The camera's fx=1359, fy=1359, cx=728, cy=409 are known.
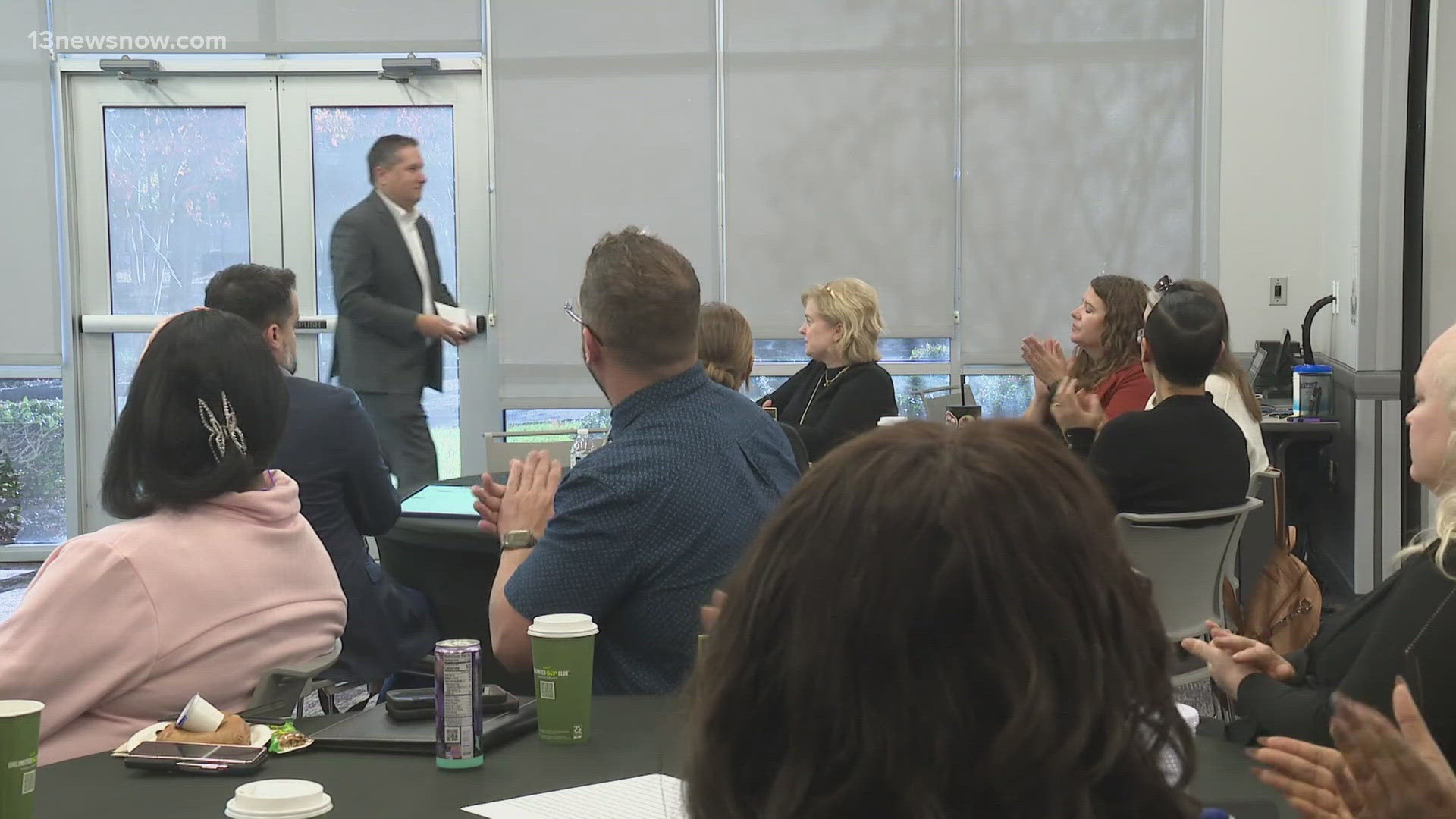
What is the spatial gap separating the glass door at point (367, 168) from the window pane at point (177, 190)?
0.27 m

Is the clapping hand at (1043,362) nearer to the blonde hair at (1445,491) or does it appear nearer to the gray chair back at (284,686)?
the blonde hair at (1445,491)

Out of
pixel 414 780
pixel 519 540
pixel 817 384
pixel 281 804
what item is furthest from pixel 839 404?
pixel 281 804

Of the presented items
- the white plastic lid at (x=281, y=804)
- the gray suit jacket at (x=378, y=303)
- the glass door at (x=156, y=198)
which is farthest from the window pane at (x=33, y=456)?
the white plastic lid at (x=281, y=804)

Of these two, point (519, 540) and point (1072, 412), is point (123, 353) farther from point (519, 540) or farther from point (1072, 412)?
point (519, 540)

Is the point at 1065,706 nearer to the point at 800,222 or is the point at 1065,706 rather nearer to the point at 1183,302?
the point at 1183,302

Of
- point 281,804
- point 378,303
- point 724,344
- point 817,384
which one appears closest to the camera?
point 281,804

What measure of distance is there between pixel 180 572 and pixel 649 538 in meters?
0.71

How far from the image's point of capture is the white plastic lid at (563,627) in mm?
1777

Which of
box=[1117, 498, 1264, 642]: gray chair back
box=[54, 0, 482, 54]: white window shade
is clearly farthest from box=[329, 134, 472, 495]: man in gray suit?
box=[1117, 498, 1264, 642]: gray chair back

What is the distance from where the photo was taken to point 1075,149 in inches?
247

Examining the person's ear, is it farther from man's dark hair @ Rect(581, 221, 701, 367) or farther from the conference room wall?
the conference room wall

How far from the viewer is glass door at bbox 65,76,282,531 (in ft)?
21.6

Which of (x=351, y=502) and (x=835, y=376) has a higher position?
(x=835, y=376)

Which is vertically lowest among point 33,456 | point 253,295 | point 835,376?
point 33,456
